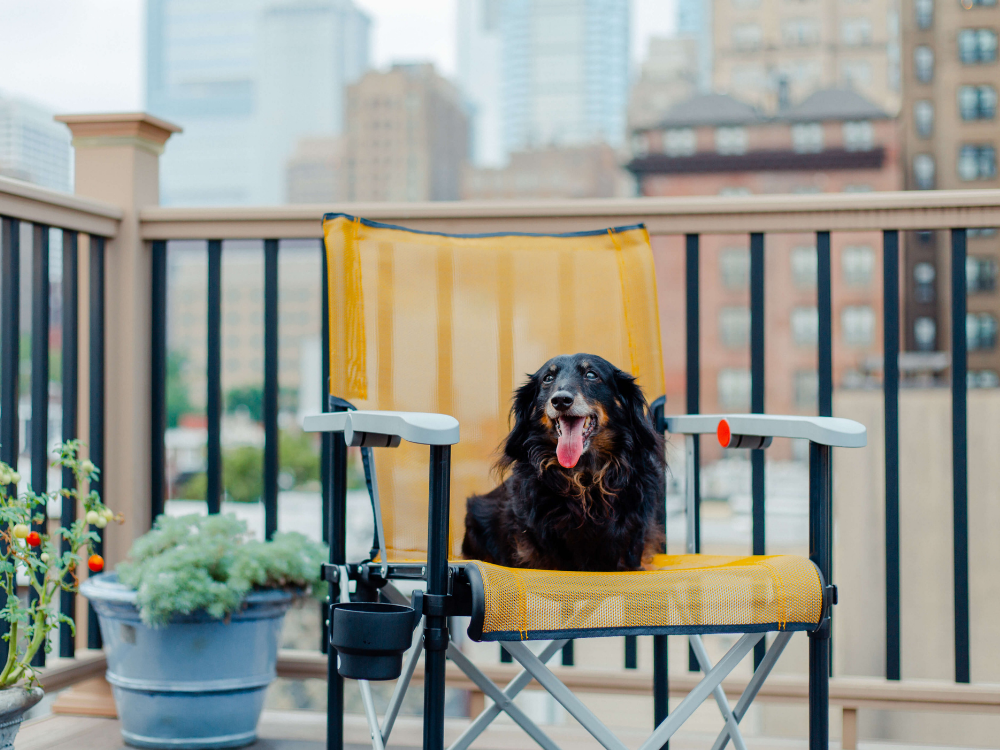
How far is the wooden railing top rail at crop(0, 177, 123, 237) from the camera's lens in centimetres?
157

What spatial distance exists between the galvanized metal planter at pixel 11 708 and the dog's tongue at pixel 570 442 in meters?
0.92

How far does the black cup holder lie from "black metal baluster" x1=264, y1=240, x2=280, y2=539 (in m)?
0.81

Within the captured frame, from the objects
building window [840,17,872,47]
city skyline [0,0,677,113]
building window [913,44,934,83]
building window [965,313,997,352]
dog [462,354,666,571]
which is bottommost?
dog [462,354,666,571]

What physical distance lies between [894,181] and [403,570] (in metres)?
40.4

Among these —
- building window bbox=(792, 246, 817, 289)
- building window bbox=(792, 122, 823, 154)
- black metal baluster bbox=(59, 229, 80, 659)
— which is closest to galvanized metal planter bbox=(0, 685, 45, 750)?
black metal baluster bbox=(59, 229, 80, 659)

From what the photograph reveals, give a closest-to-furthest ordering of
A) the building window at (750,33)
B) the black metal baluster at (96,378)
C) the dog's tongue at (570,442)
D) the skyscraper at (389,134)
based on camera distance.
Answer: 1. the dog's tongue at (570,442)
2. the black metal baluster at (96,378)
3. the building window at (750,33)
4. the skyscraper at (389,134)

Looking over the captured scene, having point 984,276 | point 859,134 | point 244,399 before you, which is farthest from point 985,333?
point 244,399

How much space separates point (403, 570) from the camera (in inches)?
50.6

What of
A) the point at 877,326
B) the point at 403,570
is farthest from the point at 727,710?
the point at 877,326

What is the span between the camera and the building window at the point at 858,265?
3616cm

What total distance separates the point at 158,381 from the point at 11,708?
77 cm

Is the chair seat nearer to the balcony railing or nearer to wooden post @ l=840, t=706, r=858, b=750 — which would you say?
the balcony railing

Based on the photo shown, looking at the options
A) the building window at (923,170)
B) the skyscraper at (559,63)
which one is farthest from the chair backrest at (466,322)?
the skyscraper at (559,63)

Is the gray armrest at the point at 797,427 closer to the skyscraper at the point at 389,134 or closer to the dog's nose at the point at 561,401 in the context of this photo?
the dog's nose at the point at 561,401
